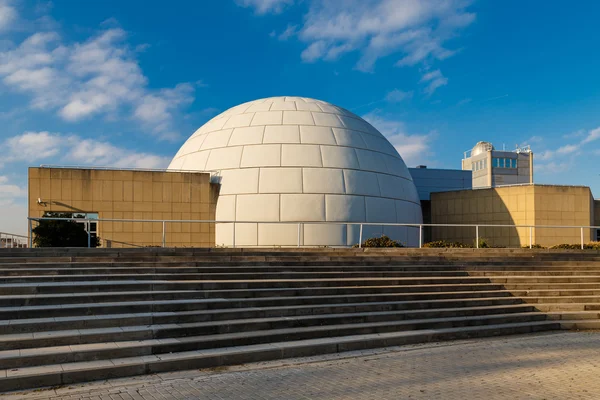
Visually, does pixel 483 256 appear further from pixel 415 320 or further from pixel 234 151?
pixel 234 151

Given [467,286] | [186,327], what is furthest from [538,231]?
[186,327]

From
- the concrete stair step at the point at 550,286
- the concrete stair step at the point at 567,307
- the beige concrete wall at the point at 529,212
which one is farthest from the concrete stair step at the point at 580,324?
the beige concrete wall at the point at 529,212

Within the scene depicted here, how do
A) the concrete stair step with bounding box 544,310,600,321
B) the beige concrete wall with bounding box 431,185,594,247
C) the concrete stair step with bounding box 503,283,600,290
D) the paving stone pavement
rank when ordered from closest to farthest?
1. the paving stone pavement
2. the concrete stair step with bounding box 544,310,600,321
3. the concrete stair step with bounding box 503,283,600,290
4. the beige concrete wall with bounding box 431,185,594,247

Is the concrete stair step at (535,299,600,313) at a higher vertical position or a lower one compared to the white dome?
lower

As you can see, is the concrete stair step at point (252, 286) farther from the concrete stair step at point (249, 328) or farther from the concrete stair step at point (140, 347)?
the concrete stair step at point (140, 347)

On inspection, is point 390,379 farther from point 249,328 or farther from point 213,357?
point 249,328

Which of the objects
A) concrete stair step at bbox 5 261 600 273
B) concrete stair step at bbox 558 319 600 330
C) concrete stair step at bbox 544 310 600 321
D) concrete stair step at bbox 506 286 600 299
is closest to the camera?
concrete stair step at bbox 5 261 600 273

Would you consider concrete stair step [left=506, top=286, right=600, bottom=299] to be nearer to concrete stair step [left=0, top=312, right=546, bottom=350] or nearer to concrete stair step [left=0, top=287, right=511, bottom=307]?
concrete stair step [left=0, top=287, right=511, bottom=307]

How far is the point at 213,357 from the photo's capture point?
846 cm

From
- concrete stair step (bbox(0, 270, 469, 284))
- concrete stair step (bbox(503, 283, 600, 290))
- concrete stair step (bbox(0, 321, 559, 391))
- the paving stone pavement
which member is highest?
concrete stair step (bbox(0, 270, 469, 284))

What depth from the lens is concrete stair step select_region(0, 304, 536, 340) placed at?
876 centimetres

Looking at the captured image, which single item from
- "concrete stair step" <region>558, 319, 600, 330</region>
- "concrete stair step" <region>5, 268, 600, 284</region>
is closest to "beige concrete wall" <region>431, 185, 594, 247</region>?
"concrete stair step" <region>5, 268, 600, 284</region>

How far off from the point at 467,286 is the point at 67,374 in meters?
10.1

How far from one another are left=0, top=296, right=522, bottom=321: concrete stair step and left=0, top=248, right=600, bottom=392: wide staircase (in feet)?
0.08
